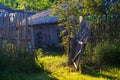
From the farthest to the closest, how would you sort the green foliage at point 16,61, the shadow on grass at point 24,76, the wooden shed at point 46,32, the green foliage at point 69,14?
1. the wooden shed at point 46,32
2. the green foliage at point 69,14
3. the green foliage at point 16,61
4. the shadow on grass at point 24,76

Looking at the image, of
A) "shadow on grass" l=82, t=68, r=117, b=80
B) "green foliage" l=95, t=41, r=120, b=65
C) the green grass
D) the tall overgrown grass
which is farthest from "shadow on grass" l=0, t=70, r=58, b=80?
"green foliage" l=95, t=41, r=120, b=65

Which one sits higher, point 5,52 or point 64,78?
point 5,52

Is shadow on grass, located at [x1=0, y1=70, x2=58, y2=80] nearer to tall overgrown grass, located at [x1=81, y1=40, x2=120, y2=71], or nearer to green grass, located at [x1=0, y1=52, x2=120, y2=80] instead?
green grass, located at [x1=0, y1=52, x2=120, y2=80]

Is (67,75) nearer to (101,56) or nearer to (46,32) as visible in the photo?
(101,56)

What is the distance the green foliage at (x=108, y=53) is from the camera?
11.8m

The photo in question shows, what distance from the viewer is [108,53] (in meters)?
11.8

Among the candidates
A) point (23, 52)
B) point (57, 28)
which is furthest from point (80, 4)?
point (57, 28)

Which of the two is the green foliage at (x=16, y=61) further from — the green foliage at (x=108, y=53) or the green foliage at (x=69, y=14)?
the green foliage at (x=108, y=53)

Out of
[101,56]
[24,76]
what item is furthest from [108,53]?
[24,76]

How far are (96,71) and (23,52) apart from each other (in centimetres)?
288

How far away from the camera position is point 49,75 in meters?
10.8

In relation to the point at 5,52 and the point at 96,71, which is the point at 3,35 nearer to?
the point at 5,52

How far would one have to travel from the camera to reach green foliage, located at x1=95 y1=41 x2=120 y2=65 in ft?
38.6

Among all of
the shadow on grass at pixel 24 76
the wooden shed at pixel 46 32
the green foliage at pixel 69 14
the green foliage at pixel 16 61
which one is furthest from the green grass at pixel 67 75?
the wooden shed at pixel 46 32
